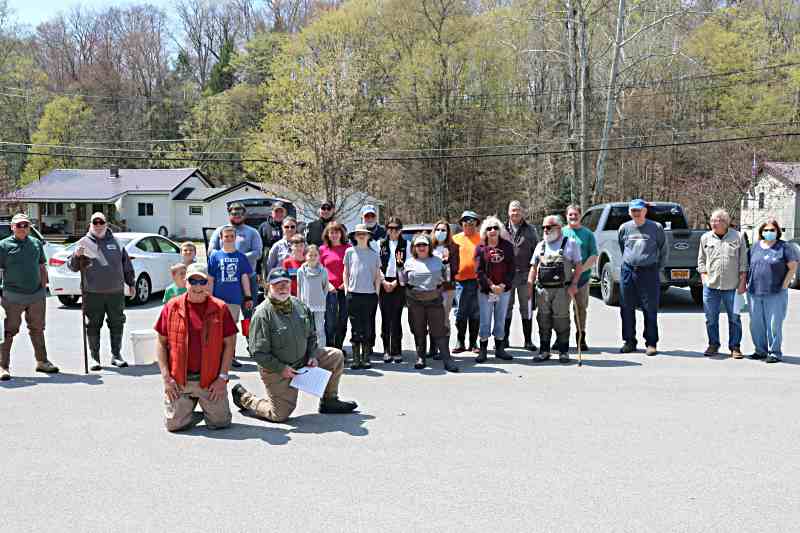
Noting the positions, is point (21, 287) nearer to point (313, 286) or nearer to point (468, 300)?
point (313, 286)

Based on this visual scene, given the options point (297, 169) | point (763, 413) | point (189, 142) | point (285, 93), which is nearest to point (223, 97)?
point (189, 142)

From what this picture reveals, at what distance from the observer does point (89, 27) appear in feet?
265

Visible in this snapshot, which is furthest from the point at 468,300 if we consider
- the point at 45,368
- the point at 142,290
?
the point at 142,290

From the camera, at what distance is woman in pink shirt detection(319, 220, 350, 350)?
950 cm

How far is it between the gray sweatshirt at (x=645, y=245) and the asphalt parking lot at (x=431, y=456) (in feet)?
5.75

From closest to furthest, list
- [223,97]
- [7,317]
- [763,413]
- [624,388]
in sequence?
[763,413], [624,388], [7,317], [223,97]

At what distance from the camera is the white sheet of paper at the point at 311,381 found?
6797 mm

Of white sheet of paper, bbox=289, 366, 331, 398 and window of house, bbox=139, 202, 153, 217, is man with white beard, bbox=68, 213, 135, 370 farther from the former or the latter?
window of house, bbox=139, 202, 153, 217

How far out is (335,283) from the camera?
9.58 metres

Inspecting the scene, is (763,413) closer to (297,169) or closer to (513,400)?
(513,400)

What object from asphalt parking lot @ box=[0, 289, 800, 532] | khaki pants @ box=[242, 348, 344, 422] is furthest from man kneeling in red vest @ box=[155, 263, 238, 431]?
khaki pants @ box=[242, 348, 344, 422]

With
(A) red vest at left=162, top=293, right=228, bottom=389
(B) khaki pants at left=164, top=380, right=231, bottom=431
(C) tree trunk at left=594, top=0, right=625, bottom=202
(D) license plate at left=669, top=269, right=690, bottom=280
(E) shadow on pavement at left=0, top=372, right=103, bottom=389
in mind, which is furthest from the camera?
(C) tree trunk at left=594, top=0, right=625, bottom=202

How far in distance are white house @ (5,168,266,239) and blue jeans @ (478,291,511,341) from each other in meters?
47.2

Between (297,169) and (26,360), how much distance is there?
89.0 feet
